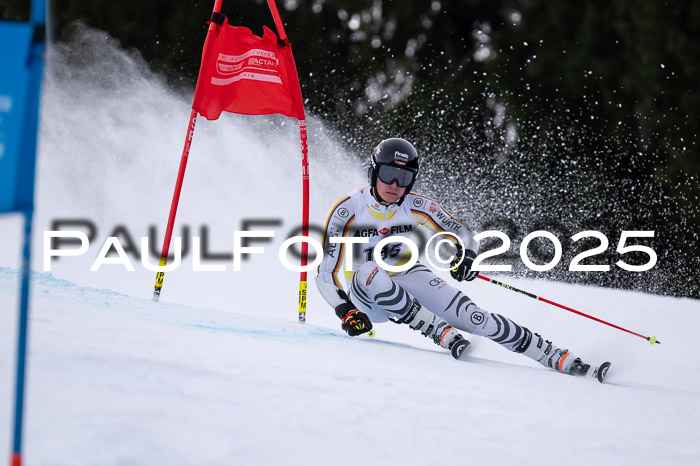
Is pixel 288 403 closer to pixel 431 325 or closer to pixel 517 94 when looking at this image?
pixel 431 325

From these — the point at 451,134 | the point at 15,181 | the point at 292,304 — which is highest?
the point at 451,134

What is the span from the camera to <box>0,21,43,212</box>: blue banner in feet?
5.73

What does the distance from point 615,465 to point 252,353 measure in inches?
57.6

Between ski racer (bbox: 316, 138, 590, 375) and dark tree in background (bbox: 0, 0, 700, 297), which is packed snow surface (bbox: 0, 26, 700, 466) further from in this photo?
dark tree in background (bbox: 0, 0, 700, 297)

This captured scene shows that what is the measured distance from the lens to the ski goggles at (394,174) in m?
4.14

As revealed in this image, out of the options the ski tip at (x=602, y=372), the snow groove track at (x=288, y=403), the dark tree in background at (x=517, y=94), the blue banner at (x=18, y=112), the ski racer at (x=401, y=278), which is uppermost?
the dark tree in background at (x=517, y=94)

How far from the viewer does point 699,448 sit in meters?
2.71

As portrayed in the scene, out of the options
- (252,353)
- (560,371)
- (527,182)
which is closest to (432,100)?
(527,182)

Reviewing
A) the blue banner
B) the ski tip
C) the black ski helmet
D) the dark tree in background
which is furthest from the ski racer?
the dark tree in background

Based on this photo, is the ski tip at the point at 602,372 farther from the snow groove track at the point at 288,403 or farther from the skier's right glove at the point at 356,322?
the skier's right glove at the point at 356,322

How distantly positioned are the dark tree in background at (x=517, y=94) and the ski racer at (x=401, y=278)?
555 centimetres

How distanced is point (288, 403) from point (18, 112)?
123cm

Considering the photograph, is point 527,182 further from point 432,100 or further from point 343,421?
point 343,421

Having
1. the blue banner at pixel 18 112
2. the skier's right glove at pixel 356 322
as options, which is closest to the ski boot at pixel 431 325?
the skier's right glove at pixel 356 322
